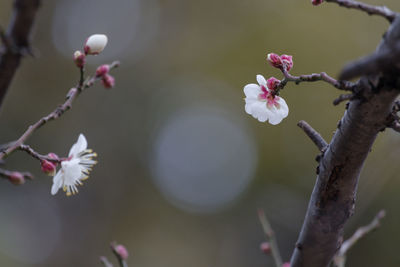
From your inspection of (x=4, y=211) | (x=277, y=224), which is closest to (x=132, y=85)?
(x=4, y=211)

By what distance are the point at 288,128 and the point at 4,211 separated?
10.4ft

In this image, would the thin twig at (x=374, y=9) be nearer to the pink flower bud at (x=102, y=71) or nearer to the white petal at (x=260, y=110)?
the white petal at (x=260, y=110)

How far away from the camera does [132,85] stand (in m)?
5.86

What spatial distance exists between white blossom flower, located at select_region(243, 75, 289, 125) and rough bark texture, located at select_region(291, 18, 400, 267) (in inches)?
7.8

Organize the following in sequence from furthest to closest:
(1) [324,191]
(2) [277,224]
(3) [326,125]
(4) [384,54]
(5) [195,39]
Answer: (5) [195,39], (2) [277,224], (3) [326,125], (1) [324,191], (4) [384,54]

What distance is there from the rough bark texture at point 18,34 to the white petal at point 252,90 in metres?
0.47

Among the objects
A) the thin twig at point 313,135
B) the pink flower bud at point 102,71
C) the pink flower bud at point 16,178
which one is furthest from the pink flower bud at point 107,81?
the thin twig at point 313,135

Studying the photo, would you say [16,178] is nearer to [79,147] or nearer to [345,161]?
[79,147]

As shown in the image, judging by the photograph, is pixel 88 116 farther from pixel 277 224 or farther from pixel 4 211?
pixel 277 224

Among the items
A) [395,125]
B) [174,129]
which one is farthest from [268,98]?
[174,129]

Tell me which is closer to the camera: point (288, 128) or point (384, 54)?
point (384, 54)

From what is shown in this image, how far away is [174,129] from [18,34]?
5.66m

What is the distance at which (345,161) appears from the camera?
1.99 ft

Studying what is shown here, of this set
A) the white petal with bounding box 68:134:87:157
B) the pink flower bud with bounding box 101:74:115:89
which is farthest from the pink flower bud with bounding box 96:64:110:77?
the white petal with bounding box 68:134:87:157
